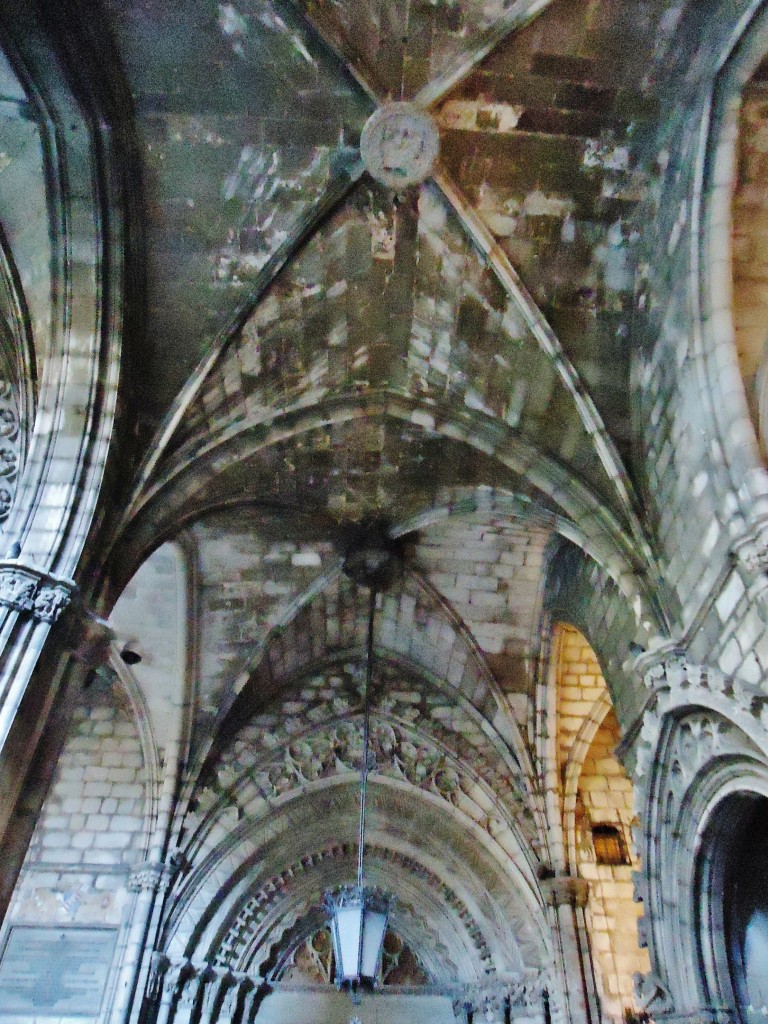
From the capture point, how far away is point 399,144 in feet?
16.6

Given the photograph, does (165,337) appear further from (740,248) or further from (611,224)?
(740,248)

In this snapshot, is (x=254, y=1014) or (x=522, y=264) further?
(x=254, y=1014)

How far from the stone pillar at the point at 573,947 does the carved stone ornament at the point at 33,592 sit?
17.0 ft

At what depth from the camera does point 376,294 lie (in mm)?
5930

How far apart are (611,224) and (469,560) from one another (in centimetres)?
355

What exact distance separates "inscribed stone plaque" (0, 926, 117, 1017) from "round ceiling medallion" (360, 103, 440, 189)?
6.72 metres

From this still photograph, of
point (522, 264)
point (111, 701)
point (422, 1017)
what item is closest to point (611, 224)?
point (522, 264)

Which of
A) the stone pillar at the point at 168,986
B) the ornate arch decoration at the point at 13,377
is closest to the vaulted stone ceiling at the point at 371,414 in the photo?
the ornate arch decoration at the point at 13,377

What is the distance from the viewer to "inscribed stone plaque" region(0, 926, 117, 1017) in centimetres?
641

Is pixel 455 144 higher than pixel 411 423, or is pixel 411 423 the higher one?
pixel 455 144

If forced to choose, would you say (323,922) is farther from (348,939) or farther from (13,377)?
(13,377)

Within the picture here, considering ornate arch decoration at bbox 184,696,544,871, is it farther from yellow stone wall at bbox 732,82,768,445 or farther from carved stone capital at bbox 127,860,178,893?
yellow stone wall at bbox 732,82,768,445

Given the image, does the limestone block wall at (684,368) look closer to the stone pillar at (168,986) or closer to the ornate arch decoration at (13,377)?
the ornate arch decoration at (13,377)

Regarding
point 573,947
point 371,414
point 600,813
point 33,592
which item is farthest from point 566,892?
point 33,592
